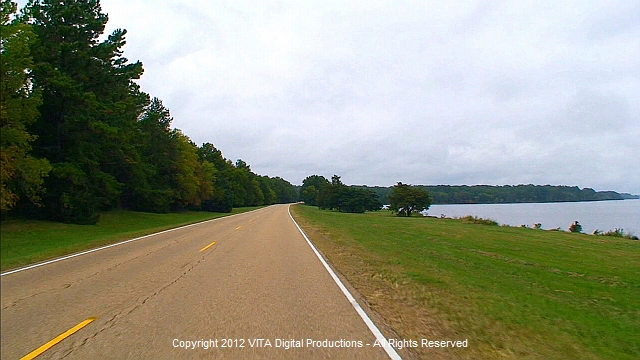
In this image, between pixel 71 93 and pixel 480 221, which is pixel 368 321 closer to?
pixel 71 93

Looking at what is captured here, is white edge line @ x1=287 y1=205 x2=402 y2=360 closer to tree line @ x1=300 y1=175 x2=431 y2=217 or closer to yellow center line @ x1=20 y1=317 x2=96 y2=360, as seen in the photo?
yellow center line @ x1=20 y1=317 x2=96 y2=360

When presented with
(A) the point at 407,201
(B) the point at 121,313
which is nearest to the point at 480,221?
(A) the point at 407,201

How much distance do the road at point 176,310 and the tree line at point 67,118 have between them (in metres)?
1.68

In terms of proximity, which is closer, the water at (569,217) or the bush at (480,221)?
the bush at (480,221)

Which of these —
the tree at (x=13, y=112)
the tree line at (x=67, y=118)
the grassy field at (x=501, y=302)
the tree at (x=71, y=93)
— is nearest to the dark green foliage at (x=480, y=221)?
the grassy field at (x=501, y=302)

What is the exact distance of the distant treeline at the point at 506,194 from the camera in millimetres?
161000

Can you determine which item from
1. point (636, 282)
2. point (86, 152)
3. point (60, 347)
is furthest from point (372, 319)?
point (86, 152)

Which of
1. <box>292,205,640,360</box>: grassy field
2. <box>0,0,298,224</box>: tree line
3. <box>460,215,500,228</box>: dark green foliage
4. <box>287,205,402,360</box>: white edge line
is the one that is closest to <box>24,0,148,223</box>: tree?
<box>0,0,298,224</box>: tree line

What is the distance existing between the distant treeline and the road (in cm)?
14181

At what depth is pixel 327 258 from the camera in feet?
49.7

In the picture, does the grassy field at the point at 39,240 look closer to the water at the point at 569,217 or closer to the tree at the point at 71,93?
the tree at the point at 71,93

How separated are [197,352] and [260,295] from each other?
3.38 meters

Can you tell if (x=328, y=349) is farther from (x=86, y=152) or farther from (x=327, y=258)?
(x=86, y=152)

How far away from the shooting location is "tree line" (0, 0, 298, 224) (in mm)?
8336
